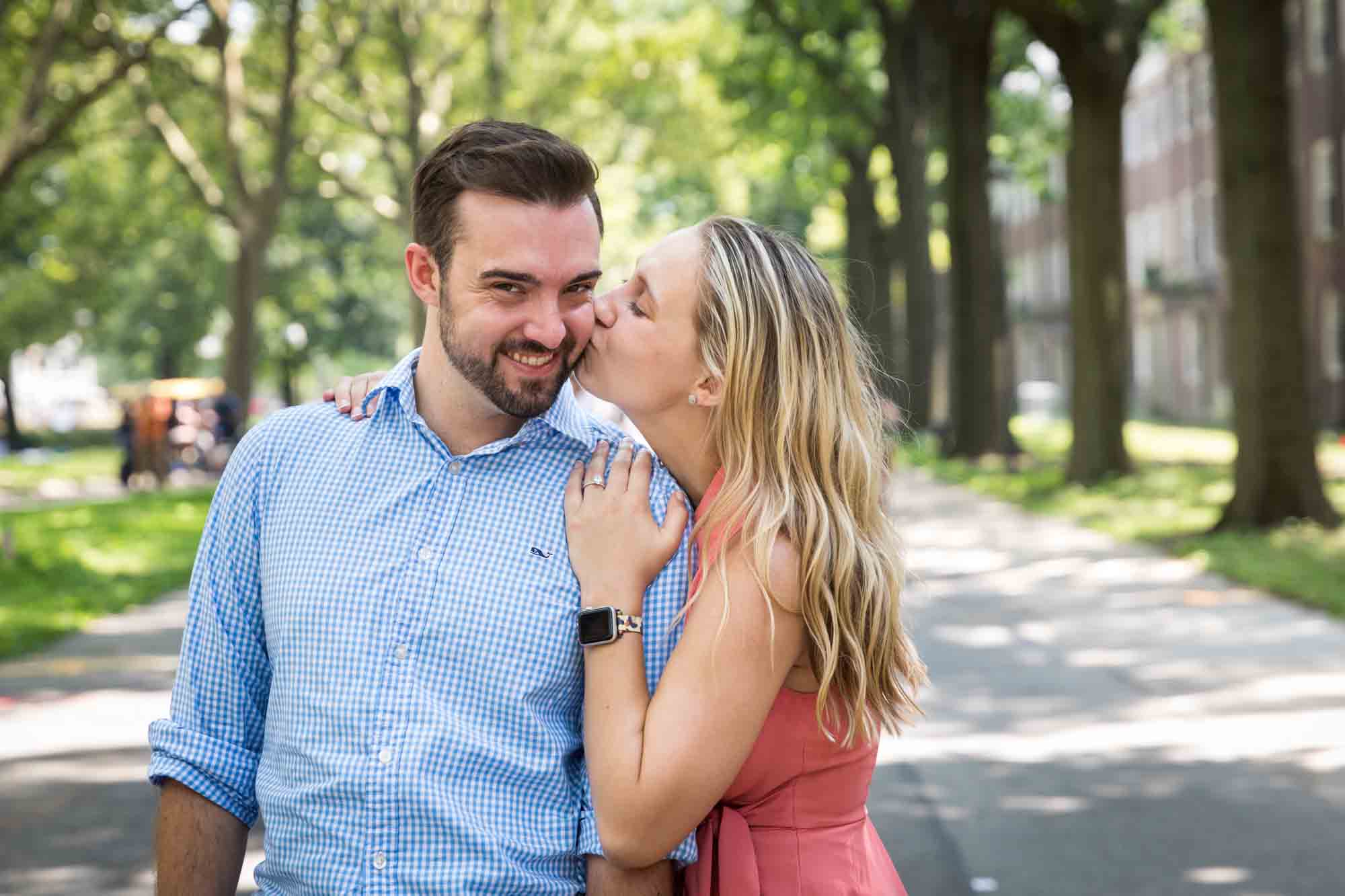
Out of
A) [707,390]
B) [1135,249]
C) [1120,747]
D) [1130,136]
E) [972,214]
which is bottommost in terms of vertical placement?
[1120,747]

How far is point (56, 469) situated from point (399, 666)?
38.5m

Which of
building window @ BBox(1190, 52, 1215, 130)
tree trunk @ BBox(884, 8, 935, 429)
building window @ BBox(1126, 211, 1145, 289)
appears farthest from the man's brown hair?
building window @ BBox(1126, 211, 1145, 289)

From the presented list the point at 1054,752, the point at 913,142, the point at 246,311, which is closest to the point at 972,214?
the point at 913,142

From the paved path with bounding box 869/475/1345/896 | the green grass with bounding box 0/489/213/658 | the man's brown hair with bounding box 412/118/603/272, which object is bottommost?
the paved path with bounding box 869/475/1345/896

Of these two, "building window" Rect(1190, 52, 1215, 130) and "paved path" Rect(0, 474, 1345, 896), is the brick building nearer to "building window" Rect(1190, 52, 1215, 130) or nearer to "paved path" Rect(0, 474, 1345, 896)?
"building window" Rect(1190, 52, 1215, 130)

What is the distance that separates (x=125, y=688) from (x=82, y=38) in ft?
45.8

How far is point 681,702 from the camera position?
2.64 meters

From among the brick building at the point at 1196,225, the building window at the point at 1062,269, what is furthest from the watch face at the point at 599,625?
the building window at the point at 1062,269

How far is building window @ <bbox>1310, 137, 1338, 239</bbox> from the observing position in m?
37.6

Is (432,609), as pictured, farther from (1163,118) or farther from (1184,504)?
(1163,118)

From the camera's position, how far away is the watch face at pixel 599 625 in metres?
2.71

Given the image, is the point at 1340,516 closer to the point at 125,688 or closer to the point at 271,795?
the point at 125,688

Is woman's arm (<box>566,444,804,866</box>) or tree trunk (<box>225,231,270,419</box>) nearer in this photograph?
woman's arm (<box>566,444,804,866</box>)

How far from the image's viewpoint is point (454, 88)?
35812 mm
